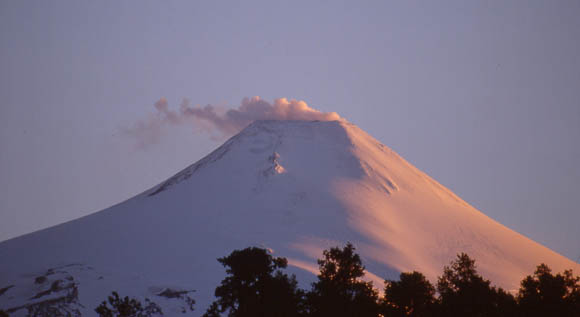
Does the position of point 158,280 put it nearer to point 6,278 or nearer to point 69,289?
point 69,289

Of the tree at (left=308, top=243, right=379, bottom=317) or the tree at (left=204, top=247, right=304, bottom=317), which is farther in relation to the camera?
the tree at (left=204, top=247, right=304, bottom=317)

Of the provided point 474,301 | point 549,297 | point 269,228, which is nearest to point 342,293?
point 474,301

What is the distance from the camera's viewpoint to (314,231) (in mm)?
116188

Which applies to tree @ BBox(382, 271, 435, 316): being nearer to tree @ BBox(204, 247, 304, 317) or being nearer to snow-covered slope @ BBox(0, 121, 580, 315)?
tree @ BBox(204, 247, 304, 317)

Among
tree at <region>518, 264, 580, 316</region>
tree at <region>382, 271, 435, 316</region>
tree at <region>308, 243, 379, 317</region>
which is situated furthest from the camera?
tree at <region>382, 271, 435, 316</region>

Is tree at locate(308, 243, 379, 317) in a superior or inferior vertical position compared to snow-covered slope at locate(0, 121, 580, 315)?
inferior

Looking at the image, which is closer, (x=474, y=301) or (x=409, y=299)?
(x=474, y=301)

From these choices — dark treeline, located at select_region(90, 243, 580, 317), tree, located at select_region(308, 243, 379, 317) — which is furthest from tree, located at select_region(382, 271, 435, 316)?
tree, located at select_region(308, 243, 379, 317)

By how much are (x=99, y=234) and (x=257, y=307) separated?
91.1 meters

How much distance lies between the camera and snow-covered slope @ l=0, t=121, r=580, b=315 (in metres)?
93.6

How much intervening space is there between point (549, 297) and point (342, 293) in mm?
10462

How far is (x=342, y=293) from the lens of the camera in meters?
34.1

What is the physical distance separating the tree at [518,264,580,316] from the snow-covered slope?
5100 centimetres

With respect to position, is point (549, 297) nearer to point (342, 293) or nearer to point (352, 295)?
point (352, 295)
